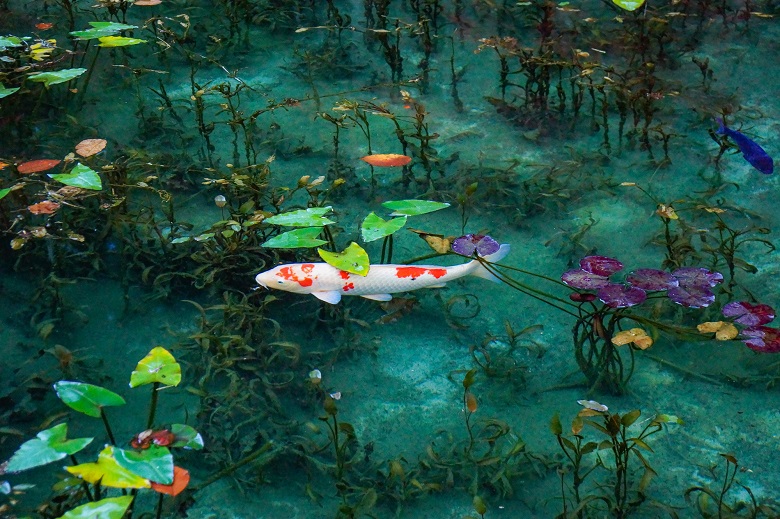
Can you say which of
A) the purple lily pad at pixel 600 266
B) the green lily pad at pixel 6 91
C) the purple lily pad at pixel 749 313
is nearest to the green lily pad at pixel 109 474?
the purple lily pad at pixel 600 266

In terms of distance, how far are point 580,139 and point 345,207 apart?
1.77 metres

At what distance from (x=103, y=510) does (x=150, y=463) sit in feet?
0.74

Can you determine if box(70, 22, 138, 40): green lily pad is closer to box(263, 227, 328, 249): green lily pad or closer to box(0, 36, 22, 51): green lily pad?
box(0, 36, 22, 51): green lily pad

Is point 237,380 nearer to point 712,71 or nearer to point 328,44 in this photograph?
point 328,44

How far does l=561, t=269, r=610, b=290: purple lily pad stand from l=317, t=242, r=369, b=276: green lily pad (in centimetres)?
94

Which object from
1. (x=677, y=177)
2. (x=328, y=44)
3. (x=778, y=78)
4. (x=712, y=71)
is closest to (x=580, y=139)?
(x=677, y=177)

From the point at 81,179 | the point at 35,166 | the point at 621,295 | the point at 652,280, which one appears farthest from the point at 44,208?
the point at 652,280

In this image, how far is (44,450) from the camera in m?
2.60

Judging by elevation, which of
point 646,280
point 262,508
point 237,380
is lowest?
point 262,508

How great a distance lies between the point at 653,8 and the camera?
6.34m

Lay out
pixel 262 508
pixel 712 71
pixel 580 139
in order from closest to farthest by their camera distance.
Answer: pixel 262 508 → pixel 580 139 → pixel 712 71

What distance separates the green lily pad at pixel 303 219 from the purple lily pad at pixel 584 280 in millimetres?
1183

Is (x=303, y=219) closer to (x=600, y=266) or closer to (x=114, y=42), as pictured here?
(x=600, y=266)

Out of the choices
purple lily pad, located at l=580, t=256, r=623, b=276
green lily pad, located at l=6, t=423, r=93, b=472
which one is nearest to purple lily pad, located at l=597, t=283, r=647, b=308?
purple lily pad, located at l=580, t=256, r=623, b=276
